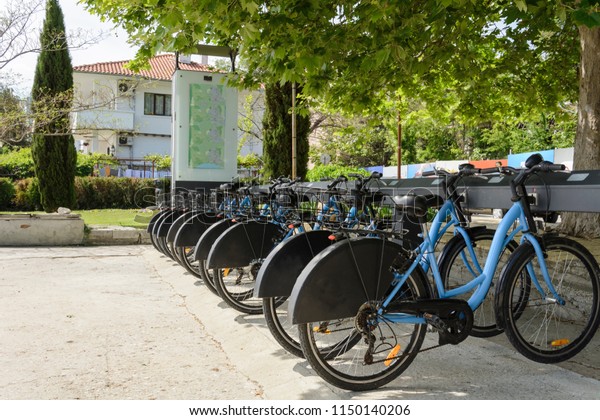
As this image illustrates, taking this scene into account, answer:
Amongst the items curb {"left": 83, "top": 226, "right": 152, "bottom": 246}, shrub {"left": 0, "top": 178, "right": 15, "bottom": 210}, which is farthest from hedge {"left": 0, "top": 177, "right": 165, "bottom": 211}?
curb {"left": 83, "top": 226, "right": 152, "bottom": 246}

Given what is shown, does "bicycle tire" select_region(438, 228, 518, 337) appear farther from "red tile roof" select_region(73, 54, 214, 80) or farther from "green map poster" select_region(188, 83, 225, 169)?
"red tile roof" select_region(73, 54, 214, 80)

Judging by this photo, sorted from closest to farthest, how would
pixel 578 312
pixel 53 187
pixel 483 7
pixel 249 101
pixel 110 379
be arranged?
1. pixel 110 379
2. pixel 578 312
3. pixel 483 7
4. pixel 53 187
5. pixel 249 101

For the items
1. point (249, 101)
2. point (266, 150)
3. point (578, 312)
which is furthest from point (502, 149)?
point (578, 312)

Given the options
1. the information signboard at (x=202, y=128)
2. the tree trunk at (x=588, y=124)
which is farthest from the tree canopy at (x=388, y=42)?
the information signboard at (x=202, y=128)

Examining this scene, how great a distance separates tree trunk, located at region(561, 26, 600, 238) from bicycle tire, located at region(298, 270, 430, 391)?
4391 millimetres

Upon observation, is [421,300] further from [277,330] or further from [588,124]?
[588,124]

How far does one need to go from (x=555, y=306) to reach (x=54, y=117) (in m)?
10.5

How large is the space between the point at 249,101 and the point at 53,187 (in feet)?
38.8

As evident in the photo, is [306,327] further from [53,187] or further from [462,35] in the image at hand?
[53,187]

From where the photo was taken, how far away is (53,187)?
14.0 m

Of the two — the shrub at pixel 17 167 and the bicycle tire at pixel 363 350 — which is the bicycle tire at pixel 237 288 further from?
the shrub at pixel 17 167

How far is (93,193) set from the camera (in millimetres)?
19078

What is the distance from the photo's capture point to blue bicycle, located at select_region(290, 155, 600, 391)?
302 centimetres

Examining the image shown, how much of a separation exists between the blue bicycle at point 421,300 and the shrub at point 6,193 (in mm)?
16467
